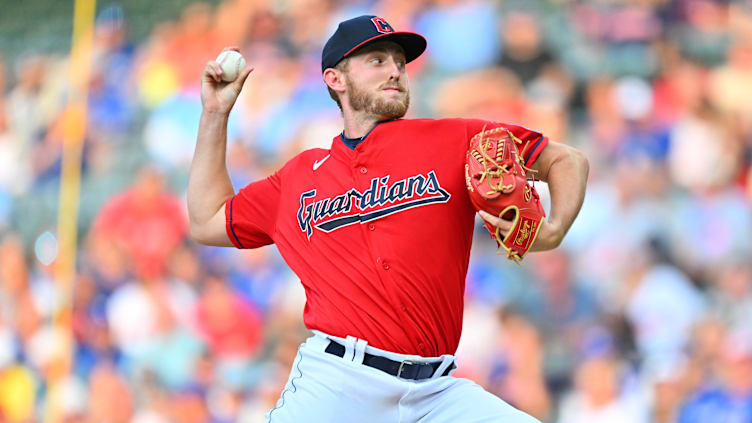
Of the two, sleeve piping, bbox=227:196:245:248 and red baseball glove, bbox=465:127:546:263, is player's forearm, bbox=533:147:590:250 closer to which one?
red baseball glove, bbox=465:127:546:263

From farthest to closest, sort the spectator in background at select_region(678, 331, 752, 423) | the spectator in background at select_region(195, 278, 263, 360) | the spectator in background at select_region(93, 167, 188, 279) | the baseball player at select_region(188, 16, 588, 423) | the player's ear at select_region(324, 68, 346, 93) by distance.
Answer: the spectator in background at select_region(93, 167, 188, 279), the spectator in background at select_region(195, 278, 263, 360), the spectator in background at select_region(678, 331, 752, 423), the player's ear at select_region(324, 68, 346, 93), the baseball player at select_region(188, 16, 588, 423)

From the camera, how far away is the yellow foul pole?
5832 mm

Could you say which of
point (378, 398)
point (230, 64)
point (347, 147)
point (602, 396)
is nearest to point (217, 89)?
point (230, 64)

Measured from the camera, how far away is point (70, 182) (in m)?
5.98

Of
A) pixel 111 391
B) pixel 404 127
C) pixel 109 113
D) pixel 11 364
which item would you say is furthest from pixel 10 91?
pixel 404 127

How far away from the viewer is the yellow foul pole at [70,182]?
230 inches

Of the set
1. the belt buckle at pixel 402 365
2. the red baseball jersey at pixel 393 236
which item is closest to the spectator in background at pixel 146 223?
the red baseball jersey at pixel 393 236

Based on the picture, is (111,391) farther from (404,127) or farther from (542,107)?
(404,127)

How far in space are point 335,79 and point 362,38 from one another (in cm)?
18

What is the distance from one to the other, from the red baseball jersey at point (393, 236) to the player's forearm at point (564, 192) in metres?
0.08

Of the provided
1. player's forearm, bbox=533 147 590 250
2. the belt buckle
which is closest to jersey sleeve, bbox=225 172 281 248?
the belt buckle

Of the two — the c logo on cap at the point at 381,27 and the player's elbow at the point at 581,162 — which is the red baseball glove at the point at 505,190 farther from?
the c logo on cap at the point at 381,27

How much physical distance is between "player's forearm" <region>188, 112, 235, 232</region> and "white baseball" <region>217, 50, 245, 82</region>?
5.0 inches

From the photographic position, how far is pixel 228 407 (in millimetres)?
5238
